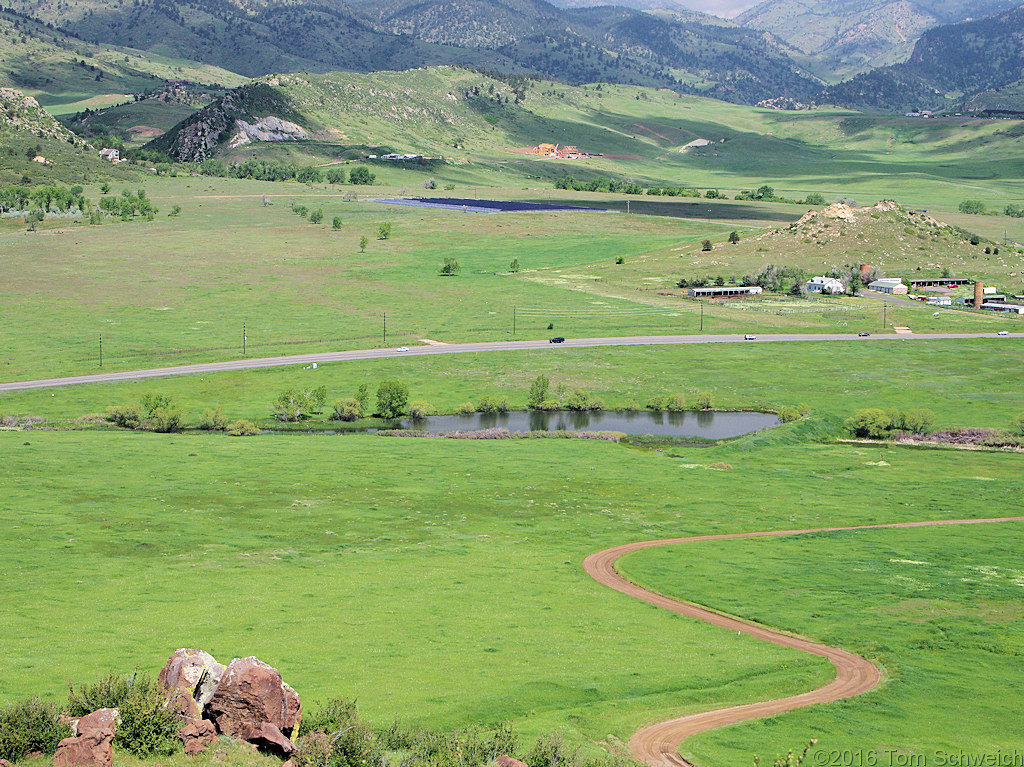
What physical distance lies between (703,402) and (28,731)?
100288 millimetres

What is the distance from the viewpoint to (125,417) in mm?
112125

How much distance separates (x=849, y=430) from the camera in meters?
118

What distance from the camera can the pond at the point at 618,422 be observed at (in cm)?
11962

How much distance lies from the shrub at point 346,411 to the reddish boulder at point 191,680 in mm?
79322

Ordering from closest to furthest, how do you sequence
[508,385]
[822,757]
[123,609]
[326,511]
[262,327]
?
[822,757] → [123,609] → [326,511] → [508,385] → [262,327]

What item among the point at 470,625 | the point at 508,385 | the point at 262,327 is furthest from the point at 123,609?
the point at 262,327

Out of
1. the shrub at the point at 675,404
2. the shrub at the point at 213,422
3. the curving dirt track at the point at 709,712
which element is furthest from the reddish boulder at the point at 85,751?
the shrub at the point at 675,404

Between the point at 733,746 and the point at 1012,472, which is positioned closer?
the point at 733,746

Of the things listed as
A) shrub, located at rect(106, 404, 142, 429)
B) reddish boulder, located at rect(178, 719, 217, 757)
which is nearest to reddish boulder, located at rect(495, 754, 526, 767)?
reddish boulder, located at rect(178, 719, 217, 757)

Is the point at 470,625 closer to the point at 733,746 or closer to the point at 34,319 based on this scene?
the point at 733,746

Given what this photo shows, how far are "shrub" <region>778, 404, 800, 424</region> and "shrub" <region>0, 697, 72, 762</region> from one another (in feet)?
319

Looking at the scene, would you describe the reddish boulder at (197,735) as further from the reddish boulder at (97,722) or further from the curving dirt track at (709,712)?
the curving dirt track at (709,712)

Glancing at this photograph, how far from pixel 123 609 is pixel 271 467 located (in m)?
38.8

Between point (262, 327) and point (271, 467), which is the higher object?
point (262, 327)
